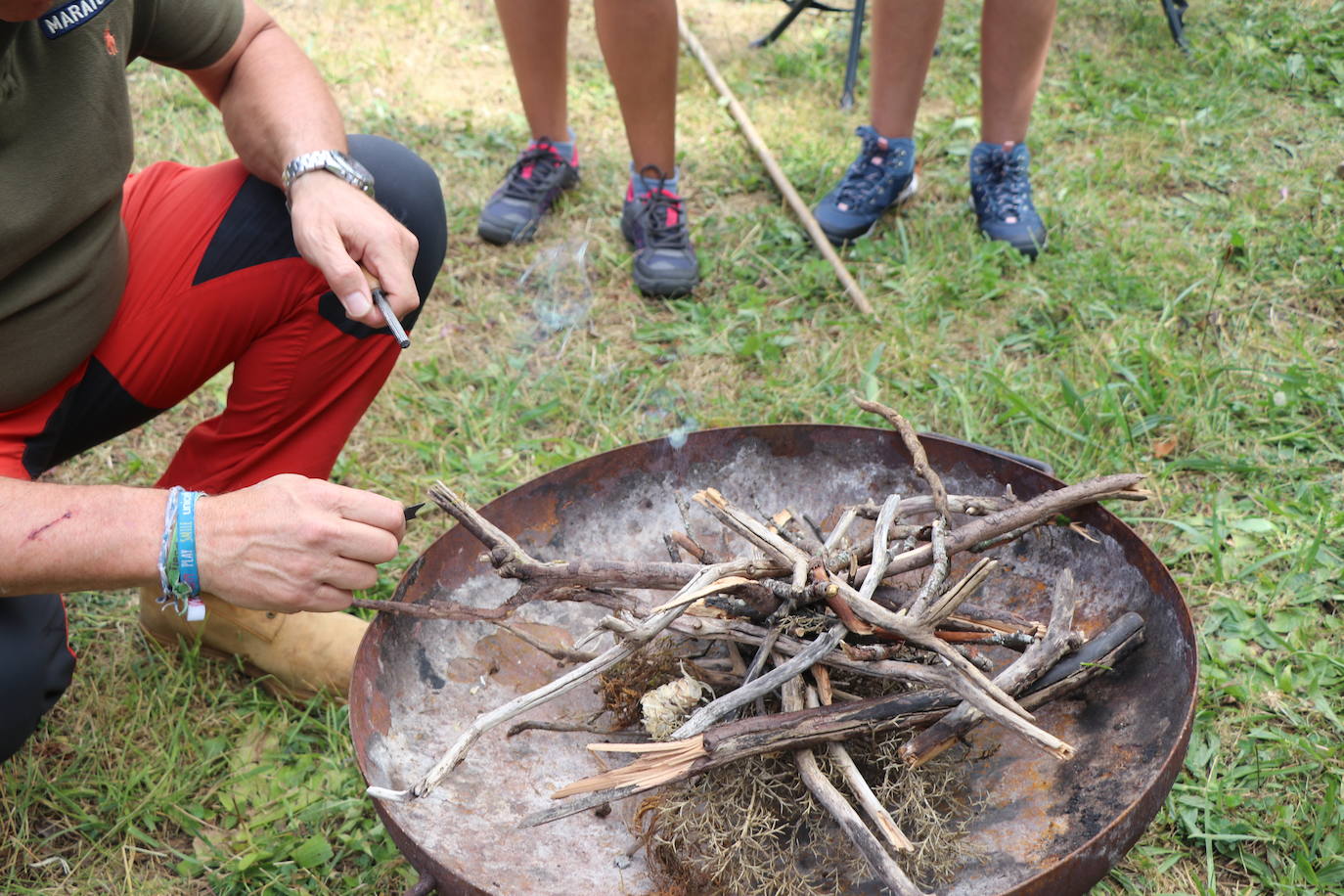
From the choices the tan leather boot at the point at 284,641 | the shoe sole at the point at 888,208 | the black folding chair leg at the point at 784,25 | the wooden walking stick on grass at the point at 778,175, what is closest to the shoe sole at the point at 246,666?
the tan leather boot at the point at 284,641

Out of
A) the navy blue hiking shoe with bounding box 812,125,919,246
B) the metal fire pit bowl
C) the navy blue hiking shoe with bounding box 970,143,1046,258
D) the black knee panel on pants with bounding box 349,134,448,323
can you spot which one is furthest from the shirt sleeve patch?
the navy blue hiking shoe with bounding box 970,143,1046,258

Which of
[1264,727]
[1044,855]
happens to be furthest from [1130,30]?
[1044,855]

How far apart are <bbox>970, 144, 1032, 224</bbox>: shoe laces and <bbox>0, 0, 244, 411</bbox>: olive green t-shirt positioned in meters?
2.42

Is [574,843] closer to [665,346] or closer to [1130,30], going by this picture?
[665,346]

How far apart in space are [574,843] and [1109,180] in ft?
10.2

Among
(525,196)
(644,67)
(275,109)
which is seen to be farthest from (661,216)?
(275,109)

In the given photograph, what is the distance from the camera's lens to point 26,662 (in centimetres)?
160

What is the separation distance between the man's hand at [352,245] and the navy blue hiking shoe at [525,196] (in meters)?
1.68

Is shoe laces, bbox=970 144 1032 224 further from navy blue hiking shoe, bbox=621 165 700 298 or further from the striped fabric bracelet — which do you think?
the striped fabric bracelet

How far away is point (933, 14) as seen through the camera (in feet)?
10.2

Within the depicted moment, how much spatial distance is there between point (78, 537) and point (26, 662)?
1.15 feet

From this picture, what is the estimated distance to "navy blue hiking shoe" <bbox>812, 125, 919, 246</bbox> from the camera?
3350 mm

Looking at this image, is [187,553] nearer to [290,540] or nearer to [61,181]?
[290,540]

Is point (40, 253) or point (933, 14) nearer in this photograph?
point (40, 253)
